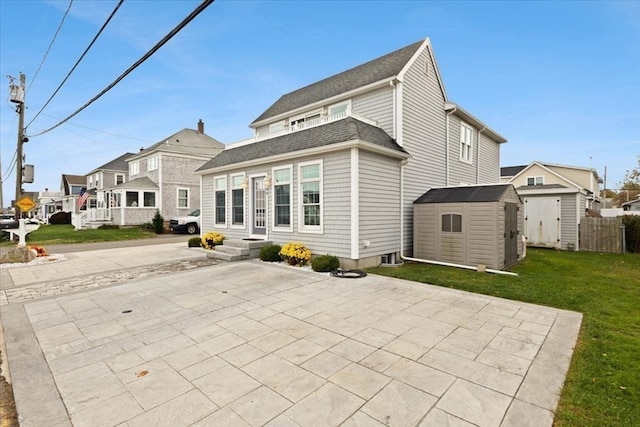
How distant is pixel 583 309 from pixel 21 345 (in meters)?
8.78

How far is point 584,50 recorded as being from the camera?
41.5 ft

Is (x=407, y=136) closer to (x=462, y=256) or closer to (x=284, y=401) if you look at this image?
(x=462, y=256)

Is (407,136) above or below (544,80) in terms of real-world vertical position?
below

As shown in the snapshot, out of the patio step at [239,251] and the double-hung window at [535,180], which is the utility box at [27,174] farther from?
the double-hung window at [535,180]

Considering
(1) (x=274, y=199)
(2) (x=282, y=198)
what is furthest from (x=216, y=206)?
(2) (x=282, y=198)

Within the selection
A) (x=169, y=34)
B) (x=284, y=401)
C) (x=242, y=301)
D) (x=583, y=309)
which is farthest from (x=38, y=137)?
(x=583, y=309)

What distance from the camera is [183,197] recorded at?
24.9 meters

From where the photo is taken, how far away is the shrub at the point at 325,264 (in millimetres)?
8078

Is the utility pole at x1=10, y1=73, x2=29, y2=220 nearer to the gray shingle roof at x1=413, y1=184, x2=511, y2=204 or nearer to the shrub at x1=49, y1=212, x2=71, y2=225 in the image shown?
the gray shingle roof at x1=413, y1=184, x2=511, y2=204

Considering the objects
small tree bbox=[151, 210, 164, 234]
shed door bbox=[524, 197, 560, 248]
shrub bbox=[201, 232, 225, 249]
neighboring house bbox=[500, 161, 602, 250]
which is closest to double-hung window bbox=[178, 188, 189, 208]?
small tree bbox=[151, 210, 164, 234]

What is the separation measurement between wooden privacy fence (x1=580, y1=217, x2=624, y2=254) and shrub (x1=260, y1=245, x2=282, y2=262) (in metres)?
14.0

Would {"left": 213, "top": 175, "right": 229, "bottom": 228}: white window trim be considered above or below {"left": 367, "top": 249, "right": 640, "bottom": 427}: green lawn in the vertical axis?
above

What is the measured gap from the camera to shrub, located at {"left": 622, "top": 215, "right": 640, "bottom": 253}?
499 inches

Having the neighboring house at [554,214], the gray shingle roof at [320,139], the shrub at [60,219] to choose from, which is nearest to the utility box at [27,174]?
the gray shingle roof at [320,139]
